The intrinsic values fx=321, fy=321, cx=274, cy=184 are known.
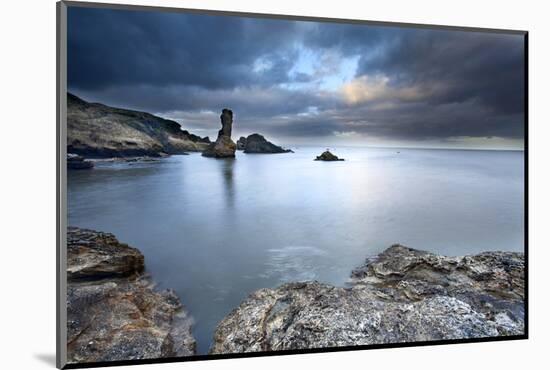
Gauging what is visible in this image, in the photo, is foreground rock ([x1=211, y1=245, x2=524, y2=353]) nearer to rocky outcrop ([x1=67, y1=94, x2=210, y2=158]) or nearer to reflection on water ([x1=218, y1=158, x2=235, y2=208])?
reflection on water ([x1=218, y1=158, x2=235, y2=208])

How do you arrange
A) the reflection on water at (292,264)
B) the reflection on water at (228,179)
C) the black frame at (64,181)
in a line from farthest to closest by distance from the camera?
the reflection on water at (228,179), the reflection on water at (292,264), the black frame at (64,181)

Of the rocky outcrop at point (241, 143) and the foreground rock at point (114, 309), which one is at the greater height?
the rocky outcrop at point (241, 143)

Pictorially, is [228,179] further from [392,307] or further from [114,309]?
[392,307]

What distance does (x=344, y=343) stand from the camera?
7.25 ft

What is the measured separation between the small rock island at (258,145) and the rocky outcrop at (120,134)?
0.88ft

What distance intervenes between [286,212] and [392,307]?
102 centimetres

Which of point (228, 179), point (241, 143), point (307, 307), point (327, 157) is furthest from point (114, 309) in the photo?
point (327, 157)

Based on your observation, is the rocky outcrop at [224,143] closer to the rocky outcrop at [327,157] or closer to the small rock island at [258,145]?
the small rock island at [258,145]

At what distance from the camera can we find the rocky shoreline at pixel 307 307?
203 centimetres

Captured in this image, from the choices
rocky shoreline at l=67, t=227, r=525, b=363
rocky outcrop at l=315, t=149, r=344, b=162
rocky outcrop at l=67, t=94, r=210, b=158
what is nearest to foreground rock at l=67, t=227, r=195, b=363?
rocky shoreline at l=67, t=227, r=525, b=363

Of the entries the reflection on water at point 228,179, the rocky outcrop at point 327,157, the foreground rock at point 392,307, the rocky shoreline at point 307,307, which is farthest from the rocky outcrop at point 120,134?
the foreground rock at point 392,307
